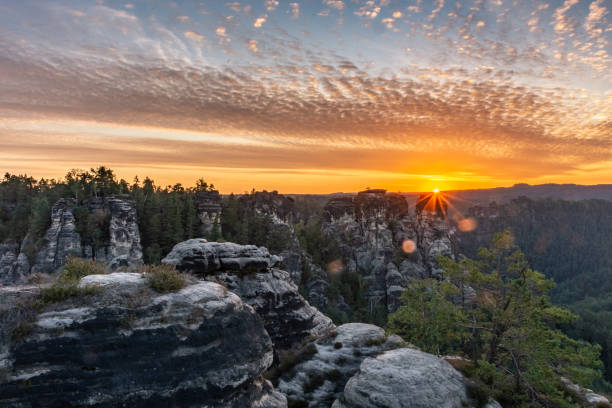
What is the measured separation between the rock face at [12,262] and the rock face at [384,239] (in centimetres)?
7660

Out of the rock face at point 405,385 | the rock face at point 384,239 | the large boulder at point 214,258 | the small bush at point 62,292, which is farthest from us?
the rock face at point 384,239

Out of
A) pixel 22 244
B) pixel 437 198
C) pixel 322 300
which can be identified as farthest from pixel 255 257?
pixel 437 198

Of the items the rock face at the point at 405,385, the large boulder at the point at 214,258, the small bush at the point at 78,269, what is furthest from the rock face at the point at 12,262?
the rock face at the point at 405,385

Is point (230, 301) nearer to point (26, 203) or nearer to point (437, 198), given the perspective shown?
point (26, 203)

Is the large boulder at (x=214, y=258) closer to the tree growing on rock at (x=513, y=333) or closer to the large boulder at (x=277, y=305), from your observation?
the large boulder at (x=277, y=305)

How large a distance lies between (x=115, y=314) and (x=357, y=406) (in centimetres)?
1379

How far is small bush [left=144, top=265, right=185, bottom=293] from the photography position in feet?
52.3

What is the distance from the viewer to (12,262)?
2383 inches

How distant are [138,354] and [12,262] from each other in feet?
214

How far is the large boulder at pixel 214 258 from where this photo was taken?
111ft

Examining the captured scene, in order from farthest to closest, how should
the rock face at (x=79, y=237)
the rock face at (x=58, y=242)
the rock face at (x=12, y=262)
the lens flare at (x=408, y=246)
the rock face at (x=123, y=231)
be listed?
the lens flare at (x=408, y=246)
the rock face at (x=123, y=231)
the rock face at (x=12, y=262)
the rock face at (x=79, y=237)
the rock face at (x=58, y=242)

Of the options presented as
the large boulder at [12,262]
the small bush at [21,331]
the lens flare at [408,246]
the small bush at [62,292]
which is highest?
the small bush at [62,292]

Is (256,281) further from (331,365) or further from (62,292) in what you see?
(62,292)

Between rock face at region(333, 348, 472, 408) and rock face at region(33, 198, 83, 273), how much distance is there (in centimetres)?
5433
